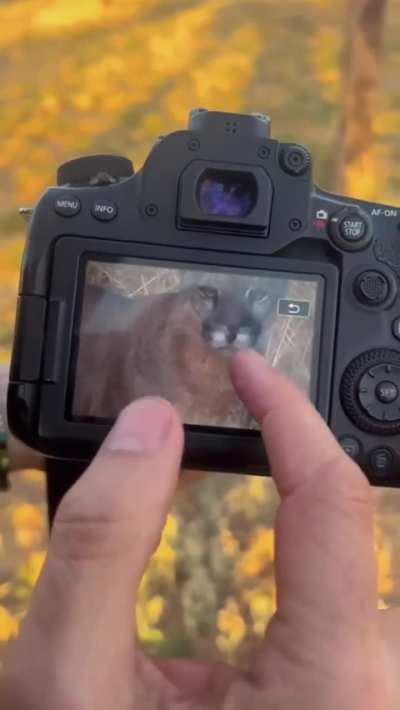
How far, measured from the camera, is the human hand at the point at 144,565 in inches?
19.7

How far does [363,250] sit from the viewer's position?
2.26 ft

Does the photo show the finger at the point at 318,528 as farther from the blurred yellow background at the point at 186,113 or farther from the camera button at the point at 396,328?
the blurred yellow background at the point at 186,113

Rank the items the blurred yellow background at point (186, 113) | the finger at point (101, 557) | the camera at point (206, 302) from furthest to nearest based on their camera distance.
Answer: the blurred yellow background at point (186, 113)
the camera at point (206, 302)
the finger at point (101, 557)

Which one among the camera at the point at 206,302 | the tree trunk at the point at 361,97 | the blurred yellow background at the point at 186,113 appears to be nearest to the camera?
the camera at the point at 206,302

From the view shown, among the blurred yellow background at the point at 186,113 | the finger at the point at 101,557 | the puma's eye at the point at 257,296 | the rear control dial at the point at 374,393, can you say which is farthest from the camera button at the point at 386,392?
the blurred yellow background at the point at 186,113

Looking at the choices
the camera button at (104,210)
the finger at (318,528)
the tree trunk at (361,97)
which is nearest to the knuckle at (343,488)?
the finger at (318,528)

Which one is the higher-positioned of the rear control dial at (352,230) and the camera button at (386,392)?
the rear control dial at (352,230)

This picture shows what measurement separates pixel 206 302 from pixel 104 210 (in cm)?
10

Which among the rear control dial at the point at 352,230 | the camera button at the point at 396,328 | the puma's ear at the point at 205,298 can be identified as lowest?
the camera button at the point at 396,328

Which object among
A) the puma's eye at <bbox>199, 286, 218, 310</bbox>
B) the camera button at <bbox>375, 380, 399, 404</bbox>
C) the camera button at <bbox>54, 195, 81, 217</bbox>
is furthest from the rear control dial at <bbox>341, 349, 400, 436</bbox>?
the camera button at <bbox>54, 195, 81, 217</bbox>

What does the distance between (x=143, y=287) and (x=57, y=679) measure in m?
0.28

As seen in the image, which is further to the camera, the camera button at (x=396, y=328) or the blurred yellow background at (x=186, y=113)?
the blurred yellow background at (x=186, y=113)

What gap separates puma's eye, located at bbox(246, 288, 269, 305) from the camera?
68cm

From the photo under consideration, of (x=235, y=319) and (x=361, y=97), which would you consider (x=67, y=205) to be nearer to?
(x=235, y=319)
